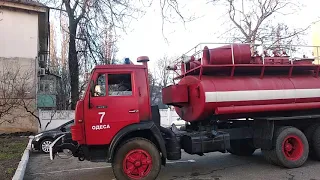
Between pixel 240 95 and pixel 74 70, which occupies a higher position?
pixel 74 70

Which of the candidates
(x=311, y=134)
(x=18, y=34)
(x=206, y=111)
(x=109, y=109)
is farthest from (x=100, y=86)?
(x=18, y=34)

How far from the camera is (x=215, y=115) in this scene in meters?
8.70

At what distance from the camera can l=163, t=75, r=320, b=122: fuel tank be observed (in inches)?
330

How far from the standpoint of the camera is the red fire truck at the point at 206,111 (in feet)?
24.4

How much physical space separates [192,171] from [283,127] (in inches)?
103

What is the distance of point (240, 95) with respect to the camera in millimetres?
8547

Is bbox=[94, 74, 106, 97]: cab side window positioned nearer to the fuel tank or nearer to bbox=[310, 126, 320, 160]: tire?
the fuel tank

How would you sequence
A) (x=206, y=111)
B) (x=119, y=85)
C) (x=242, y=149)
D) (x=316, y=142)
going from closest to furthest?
(x=119, y=85), (x=206, y=111), (x=316, y=142), (x=242, y=149)

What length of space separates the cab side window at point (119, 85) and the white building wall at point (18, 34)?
51.9 ft

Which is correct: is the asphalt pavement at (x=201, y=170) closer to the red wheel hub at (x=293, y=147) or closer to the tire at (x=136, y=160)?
the red wheel hub at (x=293, y=147)

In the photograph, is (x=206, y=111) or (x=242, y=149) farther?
(x=242, y=149)

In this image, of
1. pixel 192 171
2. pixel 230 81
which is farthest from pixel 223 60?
pixel 192 171

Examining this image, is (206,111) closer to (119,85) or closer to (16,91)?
(119,85)

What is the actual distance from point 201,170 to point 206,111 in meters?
1.65
